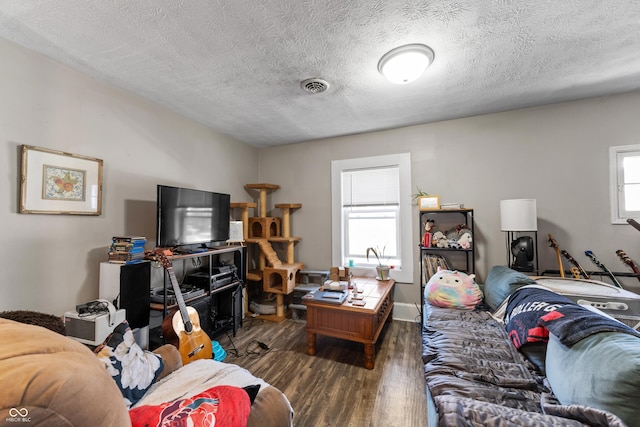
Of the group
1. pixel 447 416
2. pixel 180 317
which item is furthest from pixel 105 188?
pixel 447 416

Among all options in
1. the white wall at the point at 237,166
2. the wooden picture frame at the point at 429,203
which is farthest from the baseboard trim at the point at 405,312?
the wooden picture frame at the point at 429,203

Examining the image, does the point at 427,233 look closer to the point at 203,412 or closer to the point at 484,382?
the point at 484,382

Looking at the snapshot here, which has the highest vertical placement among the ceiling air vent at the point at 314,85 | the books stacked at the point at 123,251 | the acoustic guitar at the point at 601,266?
the ceiling air vent at the point at 314,85

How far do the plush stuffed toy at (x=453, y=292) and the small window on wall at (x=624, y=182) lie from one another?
4.98ft

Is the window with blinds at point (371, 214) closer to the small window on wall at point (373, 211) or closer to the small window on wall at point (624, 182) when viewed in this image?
the small window on wall at point (373, 211)

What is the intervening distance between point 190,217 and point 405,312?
2732 millimetres

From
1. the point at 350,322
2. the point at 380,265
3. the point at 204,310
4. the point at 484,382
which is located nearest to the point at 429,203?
the point at 380,265

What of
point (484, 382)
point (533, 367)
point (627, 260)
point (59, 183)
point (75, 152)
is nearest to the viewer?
point (484, 382)

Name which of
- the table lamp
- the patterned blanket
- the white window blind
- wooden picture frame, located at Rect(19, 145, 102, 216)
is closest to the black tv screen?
wooden picture frame, located at Rect(19, 145, 102, 216)

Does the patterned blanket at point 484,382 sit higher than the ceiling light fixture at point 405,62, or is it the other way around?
the ceiling light fixture at point 405,62

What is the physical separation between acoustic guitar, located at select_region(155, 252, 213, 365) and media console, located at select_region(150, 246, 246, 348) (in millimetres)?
149

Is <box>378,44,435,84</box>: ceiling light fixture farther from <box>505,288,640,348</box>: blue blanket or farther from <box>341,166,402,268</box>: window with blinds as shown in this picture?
<box>505,288,640,348</box>: blue blanket

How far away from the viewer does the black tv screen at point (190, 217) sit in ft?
7.50

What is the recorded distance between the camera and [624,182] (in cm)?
241
